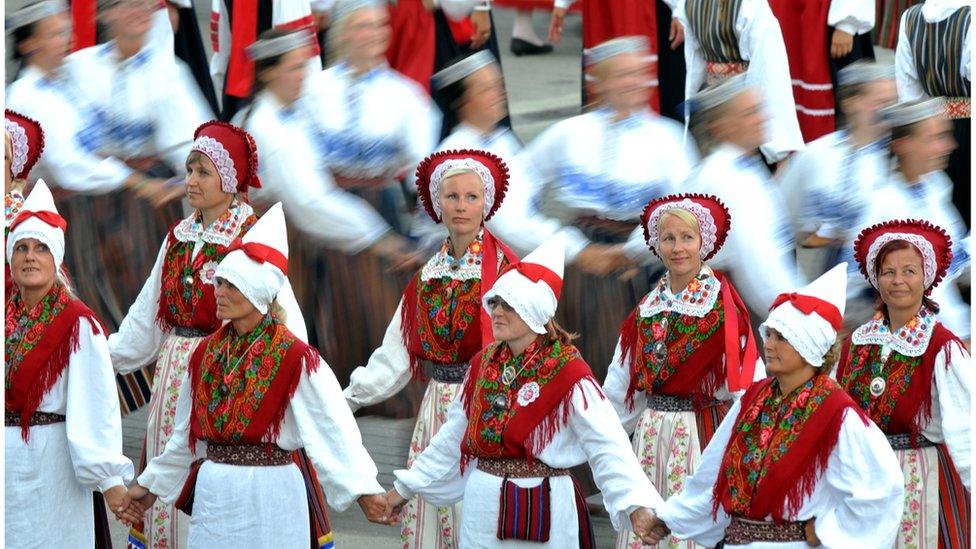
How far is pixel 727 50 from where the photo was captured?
9.81 metres

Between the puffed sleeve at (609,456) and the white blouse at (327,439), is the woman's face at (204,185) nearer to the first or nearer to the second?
the white blouse at (327,439)

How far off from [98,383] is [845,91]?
3505 millimetres

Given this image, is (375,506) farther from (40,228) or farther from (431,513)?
(40,228)

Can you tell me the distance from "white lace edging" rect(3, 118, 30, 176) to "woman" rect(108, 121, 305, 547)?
820mm

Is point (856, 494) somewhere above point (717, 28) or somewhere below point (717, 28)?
below

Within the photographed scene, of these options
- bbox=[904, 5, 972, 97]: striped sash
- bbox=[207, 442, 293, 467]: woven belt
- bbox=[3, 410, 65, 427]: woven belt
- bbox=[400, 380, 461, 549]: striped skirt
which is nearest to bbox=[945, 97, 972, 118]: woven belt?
bbox=[904, 5, 972, 97]: striped sash

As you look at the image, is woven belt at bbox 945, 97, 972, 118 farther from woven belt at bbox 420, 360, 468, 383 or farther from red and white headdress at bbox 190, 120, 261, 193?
red and white headdress at bbox 190, 120, 261, 193

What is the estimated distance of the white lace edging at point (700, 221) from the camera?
21.3 feet

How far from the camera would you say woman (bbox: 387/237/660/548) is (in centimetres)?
568

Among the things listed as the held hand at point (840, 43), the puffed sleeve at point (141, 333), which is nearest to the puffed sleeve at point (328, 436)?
the puffed sleeve at point (141, 333)

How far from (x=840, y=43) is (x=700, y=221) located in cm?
397

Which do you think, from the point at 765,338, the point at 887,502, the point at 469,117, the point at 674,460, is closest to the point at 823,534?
the point at 887,502

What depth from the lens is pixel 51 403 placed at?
20.2ft

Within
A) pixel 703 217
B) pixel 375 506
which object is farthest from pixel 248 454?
pixel 703 217
